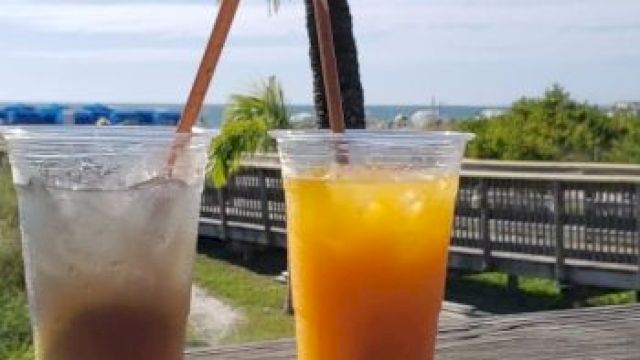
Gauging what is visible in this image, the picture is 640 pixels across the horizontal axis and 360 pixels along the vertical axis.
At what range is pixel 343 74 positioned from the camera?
8.24 meters

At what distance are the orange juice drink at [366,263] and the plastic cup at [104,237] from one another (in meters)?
0.15

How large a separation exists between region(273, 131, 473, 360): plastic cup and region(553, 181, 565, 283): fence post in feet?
31.8

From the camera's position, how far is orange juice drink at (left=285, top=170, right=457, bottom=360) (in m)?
1.40

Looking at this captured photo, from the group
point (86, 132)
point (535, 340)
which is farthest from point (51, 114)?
point (86, 132)

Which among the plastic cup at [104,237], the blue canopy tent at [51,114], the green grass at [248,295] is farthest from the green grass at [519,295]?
the blue canopy tent at [51,114]

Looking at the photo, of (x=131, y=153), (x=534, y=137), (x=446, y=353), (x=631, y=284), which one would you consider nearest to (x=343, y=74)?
→ (x=631, y=284)

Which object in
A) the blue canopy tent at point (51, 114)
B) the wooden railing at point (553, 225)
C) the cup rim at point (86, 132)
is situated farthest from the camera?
the blue canopy tent at point (51, 114)

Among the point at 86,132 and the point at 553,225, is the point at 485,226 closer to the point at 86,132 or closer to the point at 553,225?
the point at 553,225

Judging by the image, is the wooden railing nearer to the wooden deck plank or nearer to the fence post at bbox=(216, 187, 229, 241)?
the fence post at bbox=(216, 187, 229, 241)

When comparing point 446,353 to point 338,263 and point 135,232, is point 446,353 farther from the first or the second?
point 135,232

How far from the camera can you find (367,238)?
4.71 ft

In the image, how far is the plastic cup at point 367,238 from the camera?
4.60 feet

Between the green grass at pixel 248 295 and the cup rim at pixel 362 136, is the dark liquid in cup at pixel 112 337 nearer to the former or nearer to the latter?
the cup rim at pixel 362 136

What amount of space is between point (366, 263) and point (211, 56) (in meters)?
0.30
